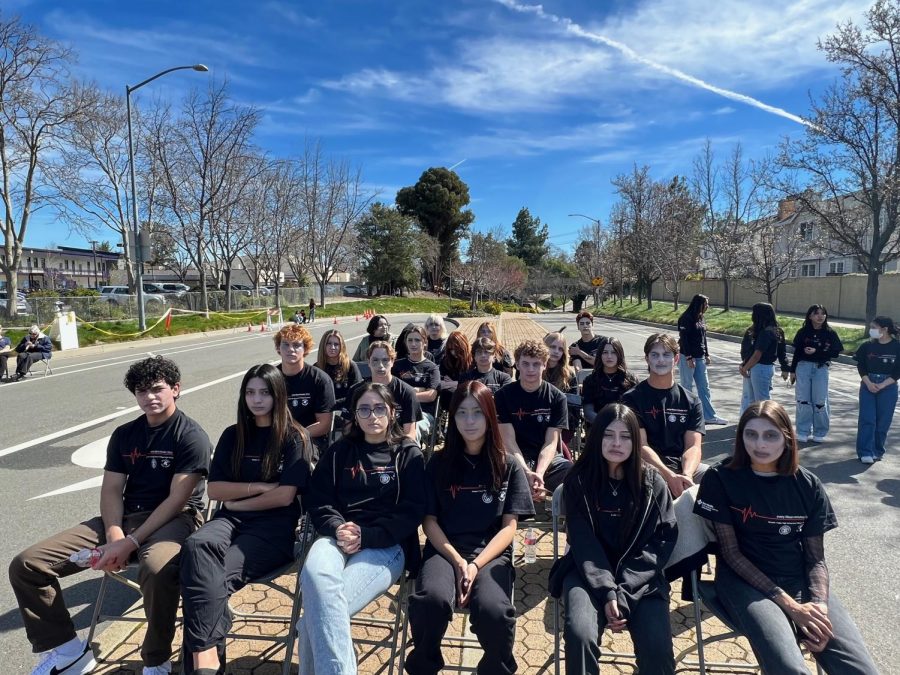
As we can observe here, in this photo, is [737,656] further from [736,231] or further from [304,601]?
[736,231]

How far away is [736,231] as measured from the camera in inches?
1109

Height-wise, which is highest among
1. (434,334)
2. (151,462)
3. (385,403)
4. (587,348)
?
(434,334)

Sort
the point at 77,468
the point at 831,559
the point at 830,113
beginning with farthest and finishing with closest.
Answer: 1. the point at 830,113
2. the point at 77,468
3. the point at 831,559

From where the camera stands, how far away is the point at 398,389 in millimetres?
4379

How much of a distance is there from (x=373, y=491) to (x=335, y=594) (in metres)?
0.62

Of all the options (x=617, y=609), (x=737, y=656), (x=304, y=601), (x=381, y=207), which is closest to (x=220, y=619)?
(x=304, y=601)

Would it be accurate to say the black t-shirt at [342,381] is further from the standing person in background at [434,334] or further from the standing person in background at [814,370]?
the standing person in background at [814,370]

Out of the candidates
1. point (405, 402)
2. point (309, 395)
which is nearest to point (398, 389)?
point (405, 402)

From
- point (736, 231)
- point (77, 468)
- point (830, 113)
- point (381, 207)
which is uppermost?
point (381, 207)

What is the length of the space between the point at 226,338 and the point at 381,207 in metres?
36.5

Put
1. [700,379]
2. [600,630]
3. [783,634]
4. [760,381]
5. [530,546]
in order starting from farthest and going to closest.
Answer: [700,379]
[760,381]
[530,546]
[600,630]
[783,634]

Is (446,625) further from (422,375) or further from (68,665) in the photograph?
(422,375)

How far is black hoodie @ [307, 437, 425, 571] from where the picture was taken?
9.33 feet

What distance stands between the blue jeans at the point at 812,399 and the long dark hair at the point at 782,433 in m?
4.76
